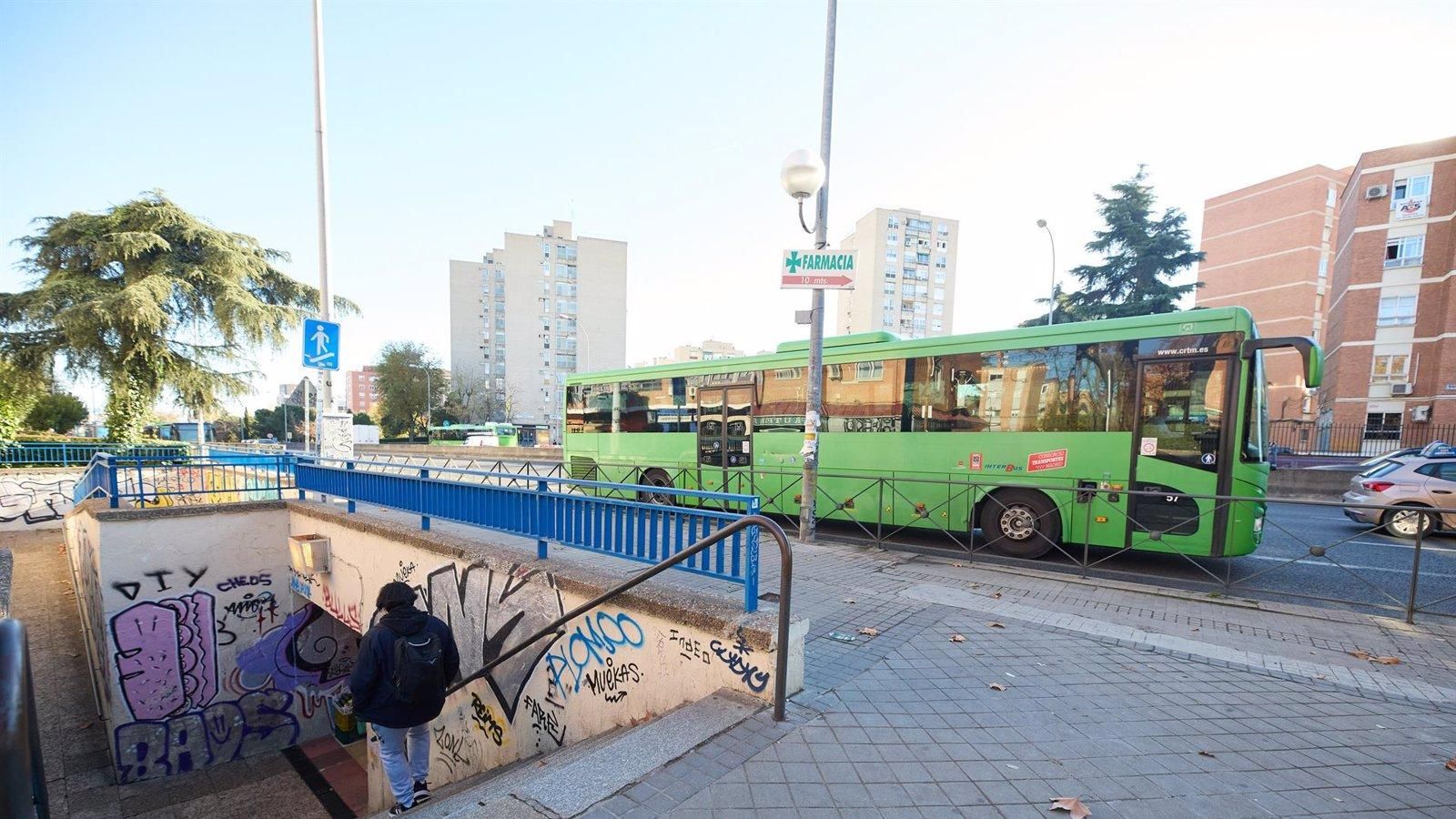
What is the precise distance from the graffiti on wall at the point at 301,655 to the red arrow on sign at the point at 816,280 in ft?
30.6

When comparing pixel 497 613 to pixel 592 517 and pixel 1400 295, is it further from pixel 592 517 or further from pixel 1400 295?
pixel 1400 295

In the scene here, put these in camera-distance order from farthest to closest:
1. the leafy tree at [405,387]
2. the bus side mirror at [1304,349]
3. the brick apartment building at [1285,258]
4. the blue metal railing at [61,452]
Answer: the leafy tree at [405,387], the brick apartment building at [1285,258], the blue metal railing at [61,452], the bus side mirror at [1304,349]

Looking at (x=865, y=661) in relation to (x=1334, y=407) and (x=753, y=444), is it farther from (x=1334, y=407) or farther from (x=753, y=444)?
(x=1334, y=407)

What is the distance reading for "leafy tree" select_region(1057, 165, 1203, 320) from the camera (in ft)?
82.3

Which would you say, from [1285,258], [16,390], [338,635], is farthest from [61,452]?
[1285,258]

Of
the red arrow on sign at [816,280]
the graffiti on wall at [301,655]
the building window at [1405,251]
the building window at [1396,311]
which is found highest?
the building window at [1405,251]

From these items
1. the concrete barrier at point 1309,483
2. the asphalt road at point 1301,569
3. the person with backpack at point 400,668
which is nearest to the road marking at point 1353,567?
the asphalt road at point 1301,569

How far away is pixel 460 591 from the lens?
5680 millimetres

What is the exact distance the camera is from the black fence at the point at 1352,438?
82.5 feet

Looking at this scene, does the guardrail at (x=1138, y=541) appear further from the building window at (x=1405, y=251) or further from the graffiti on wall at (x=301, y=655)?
the building window at (x=1405, y=251)

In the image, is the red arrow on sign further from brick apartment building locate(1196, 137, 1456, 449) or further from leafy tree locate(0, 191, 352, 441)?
brick apartment building locate(1196, 137, 1456, 449)

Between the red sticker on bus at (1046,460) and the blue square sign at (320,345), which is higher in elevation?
the blue square sign at (320,345)

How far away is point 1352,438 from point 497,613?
39013 mm

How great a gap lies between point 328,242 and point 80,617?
8.15m
